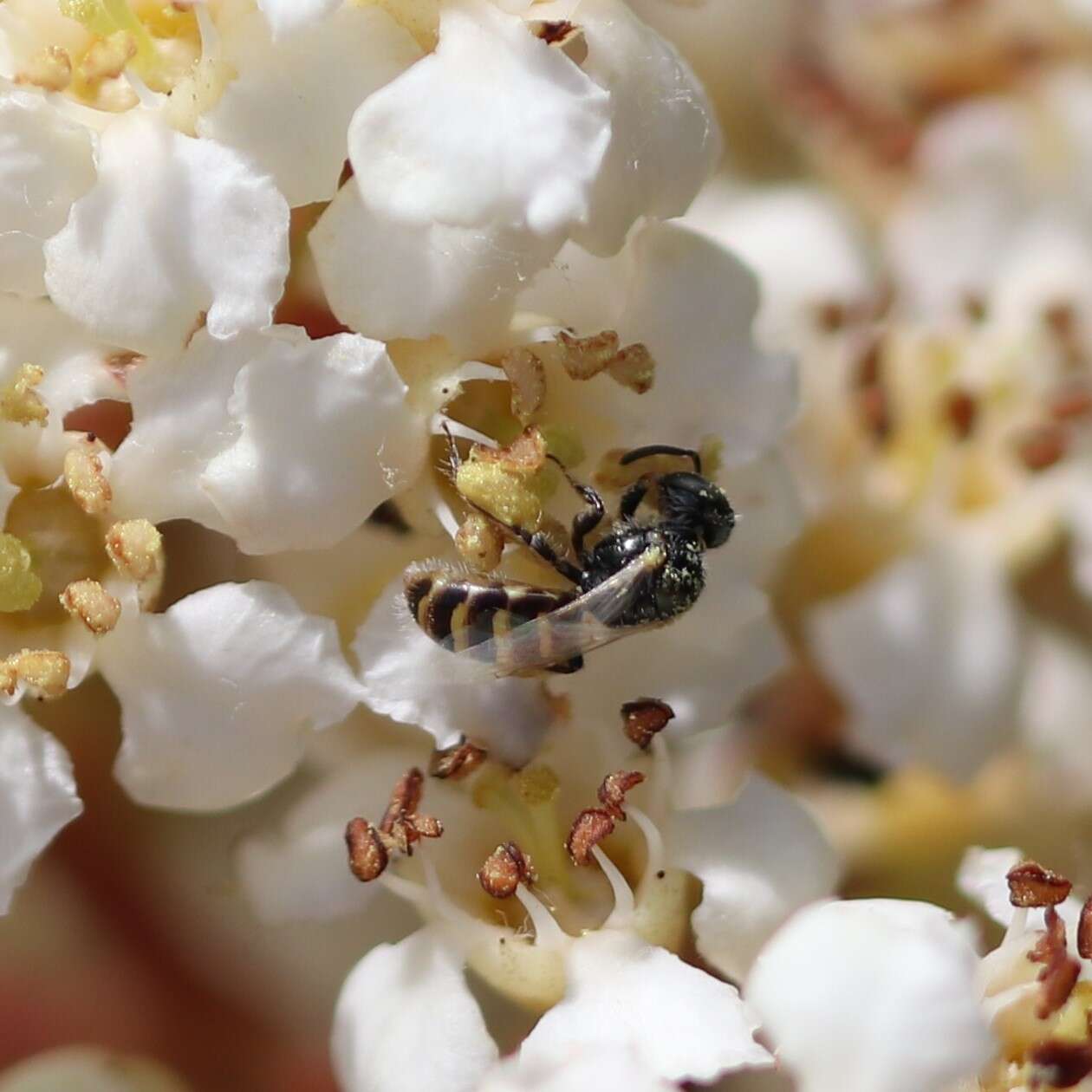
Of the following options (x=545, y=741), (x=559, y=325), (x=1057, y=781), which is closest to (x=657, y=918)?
(x=545, y=741)

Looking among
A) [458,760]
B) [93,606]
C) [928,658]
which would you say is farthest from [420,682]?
[928,658]

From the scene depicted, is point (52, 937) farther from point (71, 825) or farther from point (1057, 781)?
→ point (1057, 781)

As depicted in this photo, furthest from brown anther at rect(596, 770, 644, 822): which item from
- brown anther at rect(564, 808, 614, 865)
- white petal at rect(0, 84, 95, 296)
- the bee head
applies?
white petal at rect(0, 84, 95, 296)

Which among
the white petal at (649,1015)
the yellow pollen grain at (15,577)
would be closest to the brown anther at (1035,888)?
the white petal at (649,1015)

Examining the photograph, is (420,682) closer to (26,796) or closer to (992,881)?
(26,796)

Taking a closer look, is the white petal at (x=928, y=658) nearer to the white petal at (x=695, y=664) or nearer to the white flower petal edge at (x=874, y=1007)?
the white petal at (x=695, y=664)

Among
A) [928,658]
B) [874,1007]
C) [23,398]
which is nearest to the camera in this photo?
[874,1007]
